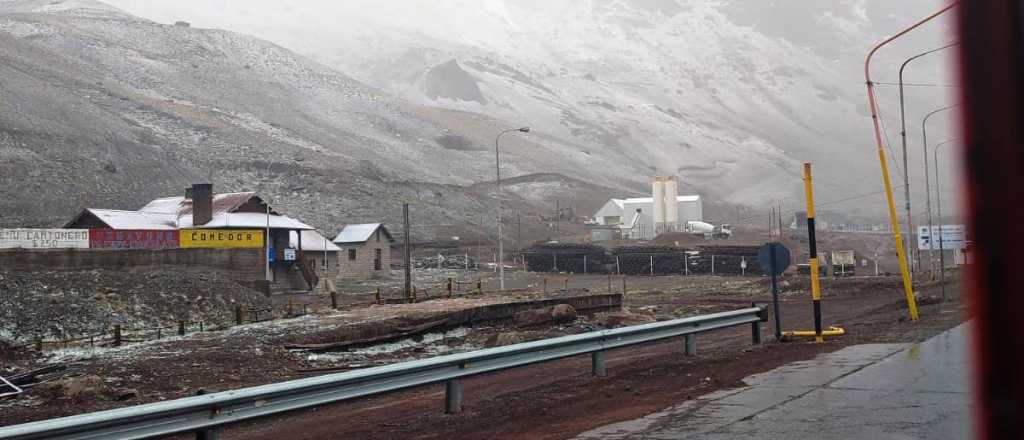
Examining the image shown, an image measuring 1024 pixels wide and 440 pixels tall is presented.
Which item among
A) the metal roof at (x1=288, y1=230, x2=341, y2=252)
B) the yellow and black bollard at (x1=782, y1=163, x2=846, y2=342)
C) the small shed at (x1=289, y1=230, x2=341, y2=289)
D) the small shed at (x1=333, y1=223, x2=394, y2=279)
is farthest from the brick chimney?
the yellow and black bollard at (x1=782, y1=163, x2=846, y2=342)

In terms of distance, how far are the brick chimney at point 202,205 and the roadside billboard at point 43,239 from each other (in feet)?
46.4

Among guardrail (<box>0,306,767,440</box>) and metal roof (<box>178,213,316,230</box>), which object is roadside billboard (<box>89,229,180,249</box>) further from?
guardrail (<box>0,306,767,440</box>)

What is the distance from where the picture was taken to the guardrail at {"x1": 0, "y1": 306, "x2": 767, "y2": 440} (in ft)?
28.9

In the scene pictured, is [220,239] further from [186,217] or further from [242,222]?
[186,217]

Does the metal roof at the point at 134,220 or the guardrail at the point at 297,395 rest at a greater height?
the metal roof at the point at 134,220

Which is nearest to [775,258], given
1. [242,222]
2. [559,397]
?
[559,397]

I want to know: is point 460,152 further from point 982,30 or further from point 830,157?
point 982,30

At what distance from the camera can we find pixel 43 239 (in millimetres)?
45938

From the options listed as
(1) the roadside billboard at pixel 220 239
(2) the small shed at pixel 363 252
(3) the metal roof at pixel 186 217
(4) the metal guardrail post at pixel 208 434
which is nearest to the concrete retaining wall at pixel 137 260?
(1) the roadside billboard at pixel 220 239

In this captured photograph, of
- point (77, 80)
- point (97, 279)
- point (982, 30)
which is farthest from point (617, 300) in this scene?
point (77, 80)

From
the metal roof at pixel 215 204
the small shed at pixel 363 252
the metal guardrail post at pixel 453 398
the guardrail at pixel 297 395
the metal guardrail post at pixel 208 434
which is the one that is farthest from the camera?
the small shed at pixel 363 252

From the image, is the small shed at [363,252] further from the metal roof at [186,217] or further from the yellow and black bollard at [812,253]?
the yellow and black bollard at [812,253]

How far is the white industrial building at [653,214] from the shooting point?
120688 millimetres

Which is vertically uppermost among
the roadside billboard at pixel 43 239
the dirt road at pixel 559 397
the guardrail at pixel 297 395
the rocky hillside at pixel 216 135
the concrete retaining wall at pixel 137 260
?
the rocky hillside at pixel 216 135
